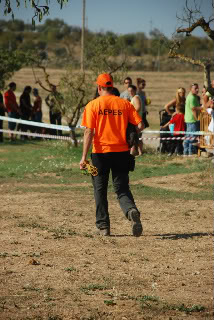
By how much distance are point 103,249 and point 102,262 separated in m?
0.67

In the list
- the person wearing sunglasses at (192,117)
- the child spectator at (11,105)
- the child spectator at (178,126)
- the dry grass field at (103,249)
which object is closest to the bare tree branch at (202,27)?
the dry grass field at (103,249)

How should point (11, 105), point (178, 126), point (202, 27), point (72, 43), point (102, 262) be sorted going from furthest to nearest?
point (72, 43) < point (11, 105) < point (178, 126) < point (202, 27) < point (102, 262)

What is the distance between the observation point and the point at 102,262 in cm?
798

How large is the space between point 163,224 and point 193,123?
7667 mm

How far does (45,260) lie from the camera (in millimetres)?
8023

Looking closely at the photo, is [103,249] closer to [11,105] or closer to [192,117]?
[192,117]

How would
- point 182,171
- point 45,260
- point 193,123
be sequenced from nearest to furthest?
1. point 45,260
2. point 182,171
3. point 193,123

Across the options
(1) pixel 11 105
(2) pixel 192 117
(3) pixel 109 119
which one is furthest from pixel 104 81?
(1) pixel 11 105

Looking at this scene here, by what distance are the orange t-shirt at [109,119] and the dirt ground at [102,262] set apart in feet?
4.12

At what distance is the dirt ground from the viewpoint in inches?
246

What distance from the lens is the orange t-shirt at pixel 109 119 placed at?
891 cm

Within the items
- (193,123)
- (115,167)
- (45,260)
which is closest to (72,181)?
(193,123)

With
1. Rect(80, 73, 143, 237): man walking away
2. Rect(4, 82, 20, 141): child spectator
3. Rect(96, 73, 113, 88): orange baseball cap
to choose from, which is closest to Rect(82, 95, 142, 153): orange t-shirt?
Rect(80, 73, 143, 237): man walking away

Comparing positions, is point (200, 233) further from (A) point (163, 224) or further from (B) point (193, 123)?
(B) point (193, 123)
